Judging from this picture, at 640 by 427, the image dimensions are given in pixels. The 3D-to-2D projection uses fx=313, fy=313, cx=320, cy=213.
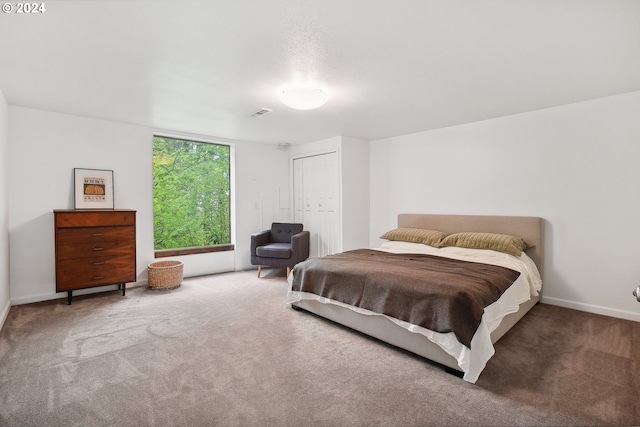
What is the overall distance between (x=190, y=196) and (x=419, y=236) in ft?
12.4

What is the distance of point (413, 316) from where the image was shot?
2287mm

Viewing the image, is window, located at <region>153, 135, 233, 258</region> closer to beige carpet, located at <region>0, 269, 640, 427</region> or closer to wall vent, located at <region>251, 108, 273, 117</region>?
wall vent, located at <region>251, 108, 273, 117</region>

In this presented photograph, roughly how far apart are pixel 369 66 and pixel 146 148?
11.4 ft

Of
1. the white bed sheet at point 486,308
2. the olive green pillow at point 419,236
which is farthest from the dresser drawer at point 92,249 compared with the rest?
the olive green pillow at point 419,236

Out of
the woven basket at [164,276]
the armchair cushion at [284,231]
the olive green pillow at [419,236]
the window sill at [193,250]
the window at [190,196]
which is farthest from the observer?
the armchair cushion at [284,231]

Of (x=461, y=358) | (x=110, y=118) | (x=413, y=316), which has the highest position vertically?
(x=110, y=118)

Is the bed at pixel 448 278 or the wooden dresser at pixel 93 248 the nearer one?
the bed at pixel 448 278

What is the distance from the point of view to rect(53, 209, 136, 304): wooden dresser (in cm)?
349

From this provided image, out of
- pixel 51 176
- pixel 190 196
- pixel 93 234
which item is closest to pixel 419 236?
pixel 190 196

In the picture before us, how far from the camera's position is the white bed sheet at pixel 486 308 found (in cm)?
202

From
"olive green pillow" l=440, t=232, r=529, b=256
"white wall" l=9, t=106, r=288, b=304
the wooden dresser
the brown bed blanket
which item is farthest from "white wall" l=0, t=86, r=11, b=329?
"olive green pillow" l=440, t=232, r=529, b=256

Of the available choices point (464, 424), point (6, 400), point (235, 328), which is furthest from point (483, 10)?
point (6, 400)

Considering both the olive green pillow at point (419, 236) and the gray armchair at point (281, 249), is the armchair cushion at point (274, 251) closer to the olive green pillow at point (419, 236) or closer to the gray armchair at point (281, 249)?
the gray armchair at point (281, 249)

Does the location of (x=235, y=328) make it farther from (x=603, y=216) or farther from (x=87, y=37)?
(x=603, y=216)
